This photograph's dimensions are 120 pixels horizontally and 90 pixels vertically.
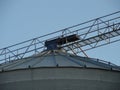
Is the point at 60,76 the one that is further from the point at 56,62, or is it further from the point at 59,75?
the point at 56,62

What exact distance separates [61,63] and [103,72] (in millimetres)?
3369

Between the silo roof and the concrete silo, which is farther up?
the silo roof

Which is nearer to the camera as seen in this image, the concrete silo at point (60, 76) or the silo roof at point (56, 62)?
the concrete silo at point (60, 76)

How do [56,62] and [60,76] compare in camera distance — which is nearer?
[60,76]

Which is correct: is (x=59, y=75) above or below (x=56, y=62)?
below

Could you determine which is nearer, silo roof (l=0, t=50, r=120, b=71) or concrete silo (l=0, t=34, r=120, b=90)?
concrete silo (l=0, t=34, r=120, b=90)

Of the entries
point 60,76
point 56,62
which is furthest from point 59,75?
point 56,62

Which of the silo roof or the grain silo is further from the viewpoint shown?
the silo roof

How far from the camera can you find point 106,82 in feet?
93.1

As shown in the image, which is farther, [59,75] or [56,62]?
[56,62]

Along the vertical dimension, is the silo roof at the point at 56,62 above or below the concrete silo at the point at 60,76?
above

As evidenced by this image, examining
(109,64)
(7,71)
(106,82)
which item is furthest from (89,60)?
(7,71)

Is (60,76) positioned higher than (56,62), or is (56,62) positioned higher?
(56,62)

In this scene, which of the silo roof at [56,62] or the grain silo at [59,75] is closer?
the grain silo at [59,75]
